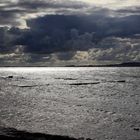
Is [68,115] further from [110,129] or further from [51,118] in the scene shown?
[110,129]

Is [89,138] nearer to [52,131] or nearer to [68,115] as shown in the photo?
[52,131]

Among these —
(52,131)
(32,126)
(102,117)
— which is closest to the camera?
(52,131)

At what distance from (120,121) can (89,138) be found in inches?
651

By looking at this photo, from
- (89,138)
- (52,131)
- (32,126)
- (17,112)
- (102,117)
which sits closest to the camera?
(89,138)

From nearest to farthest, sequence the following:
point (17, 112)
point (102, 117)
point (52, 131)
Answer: point (52, 131) < point (102, 117) < point (17, 112)

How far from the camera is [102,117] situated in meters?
67.7

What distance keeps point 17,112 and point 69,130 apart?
24.2m

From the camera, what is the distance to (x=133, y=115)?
70.2 metres

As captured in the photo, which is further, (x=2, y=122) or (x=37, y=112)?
(x=37, y=112)

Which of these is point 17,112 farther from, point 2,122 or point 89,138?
point 89,138

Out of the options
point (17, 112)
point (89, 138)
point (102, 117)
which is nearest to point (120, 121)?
point (102, 117)

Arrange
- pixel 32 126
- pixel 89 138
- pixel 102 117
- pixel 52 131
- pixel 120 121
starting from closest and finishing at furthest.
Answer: pixel 89 138, pixel 52 131, pixel 32 126, pixel 120 121, pixel 102 117

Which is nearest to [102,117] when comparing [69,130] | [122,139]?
[69,130]

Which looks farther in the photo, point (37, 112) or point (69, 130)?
point (37, 112)
